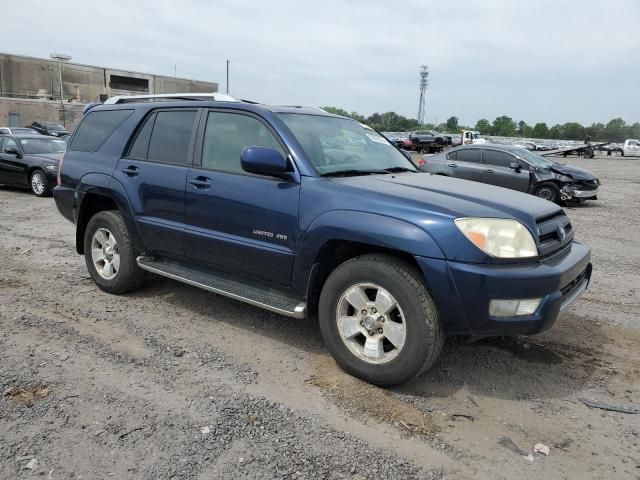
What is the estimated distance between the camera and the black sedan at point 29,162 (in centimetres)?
1217

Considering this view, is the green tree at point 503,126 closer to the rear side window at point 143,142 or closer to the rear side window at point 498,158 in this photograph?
the rear side window at point 498,158

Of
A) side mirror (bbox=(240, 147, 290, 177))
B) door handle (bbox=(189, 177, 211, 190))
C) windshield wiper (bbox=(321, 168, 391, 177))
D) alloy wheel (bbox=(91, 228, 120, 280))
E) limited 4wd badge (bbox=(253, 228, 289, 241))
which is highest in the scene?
side mirror (bbox=(240, 147, 290, 177))

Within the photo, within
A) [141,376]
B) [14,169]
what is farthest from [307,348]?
[14,169]

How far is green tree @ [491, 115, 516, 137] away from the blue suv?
113 meters

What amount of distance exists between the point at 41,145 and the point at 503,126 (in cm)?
11405

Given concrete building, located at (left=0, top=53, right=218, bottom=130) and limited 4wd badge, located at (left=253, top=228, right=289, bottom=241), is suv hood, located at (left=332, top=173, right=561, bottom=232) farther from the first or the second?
concrete building, located at (left=0, top=53, right=218, bottom=130)

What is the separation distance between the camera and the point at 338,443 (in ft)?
9.29

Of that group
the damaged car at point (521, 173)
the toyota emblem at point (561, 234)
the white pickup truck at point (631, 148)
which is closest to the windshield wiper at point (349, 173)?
the toyota emblem at point (561, 234)

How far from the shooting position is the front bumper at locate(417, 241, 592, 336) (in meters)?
3.03

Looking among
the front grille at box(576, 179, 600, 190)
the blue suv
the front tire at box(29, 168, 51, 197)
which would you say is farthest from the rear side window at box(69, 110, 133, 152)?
the front grille at box(576, 179, 600, 190)

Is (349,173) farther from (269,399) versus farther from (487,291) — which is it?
(269,399)

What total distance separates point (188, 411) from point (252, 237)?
1312 millimetres

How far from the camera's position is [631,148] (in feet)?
150

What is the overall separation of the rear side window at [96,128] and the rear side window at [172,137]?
0.52 meters
